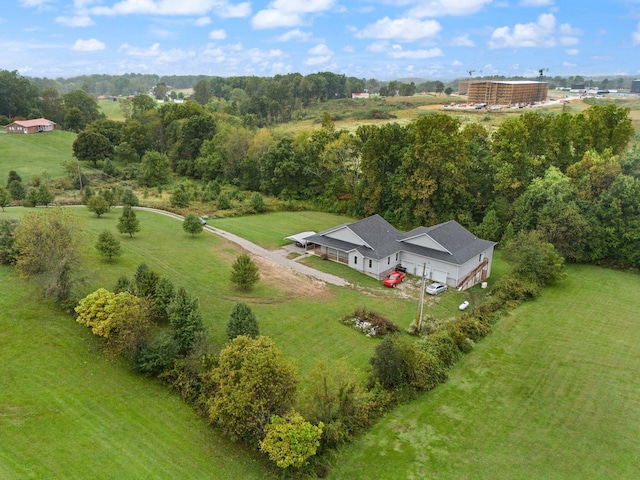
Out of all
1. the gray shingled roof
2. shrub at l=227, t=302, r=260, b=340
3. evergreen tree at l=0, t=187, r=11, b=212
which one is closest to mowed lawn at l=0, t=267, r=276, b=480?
shrub at l=227, t=302, r=260, b=340

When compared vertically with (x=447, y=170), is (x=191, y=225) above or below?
below

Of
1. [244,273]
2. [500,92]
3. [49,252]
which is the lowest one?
[244,273]

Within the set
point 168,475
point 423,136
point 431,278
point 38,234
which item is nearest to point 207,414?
point 168,475

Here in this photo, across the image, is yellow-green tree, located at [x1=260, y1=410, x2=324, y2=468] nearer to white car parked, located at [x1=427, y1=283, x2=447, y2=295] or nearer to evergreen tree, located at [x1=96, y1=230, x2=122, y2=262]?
white car parked, located at [x1=427, y1=283, x2=447, y2=295]

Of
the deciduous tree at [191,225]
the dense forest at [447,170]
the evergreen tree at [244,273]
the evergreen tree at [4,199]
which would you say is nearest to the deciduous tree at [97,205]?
the evergreen tree at [4,199]

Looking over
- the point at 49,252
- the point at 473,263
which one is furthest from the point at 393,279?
the point at 49,252

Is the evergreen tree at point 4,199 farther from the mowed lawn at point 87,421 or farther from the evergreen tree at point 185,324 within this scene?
the evergreen tree at point 185,324

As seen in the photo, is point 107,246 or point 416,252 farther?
point 416,252

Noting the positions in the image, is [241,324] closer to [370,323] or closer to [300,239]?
[370,323]
